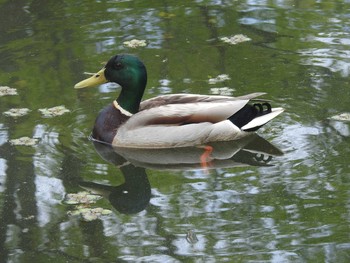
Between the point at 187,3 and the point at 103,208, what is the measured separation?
6.01m

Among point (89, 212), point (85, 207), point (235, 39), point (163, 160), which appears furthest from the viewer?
point (235, 39)

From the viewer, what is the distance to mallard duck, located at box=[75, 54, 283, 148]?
869 cm

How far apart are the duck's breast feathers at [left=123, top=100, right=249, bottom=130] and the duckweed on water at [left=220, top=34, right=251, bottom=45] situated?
2.60 meters

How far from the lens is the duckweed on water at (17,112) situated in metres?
9.35

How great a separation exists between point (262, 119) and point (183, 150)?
77 centimetres

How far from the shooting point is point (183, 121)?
344 inches

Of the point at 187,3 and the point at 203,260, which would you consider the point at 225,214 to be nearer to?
the point at 203,260

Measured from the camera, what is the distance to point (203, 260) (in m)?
6.43

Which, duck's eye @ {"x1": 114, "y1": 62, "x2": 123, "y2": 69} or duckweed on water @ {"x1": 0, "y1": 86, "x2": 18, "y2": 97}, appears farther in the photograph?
duckweed on water @ {"x1": 0, "y1": 86, "x2": 18, "y2": 97}

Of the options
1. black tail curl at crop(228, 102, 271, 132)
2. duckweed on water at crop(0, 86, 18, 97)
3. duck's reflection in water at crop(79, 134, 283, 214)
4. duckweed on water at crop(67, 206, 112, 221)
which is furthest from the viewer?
duckweed on water at crop(0, 86, 18, 97)

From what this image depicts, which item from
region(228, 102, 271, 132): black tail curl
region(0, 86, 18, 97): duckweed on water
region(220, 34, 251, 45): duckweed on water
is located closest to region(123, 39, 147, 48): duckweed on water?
region(220, 34, 251, 45): duckweed on water

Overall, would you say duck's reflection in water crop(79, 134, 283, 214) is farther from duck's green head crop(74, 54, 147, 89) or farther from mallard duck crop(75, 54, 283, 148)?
duck's green head crop(74, 54, 147, 89)

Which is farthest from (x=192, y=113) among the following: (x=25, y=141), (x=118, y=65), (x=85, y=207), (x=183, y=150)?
(x=85, y=207)

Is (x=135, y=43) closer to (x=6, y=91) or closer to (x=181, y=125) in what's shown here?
(x=6, y=91)
